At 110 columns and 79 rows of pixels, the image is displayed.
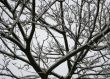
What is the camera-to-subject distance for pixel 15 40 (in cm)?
432

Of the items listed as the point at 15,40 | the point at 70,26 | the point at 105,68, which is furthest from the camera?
the point at 70,26

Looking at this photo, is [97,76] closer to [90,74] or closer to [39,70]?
[90,74]

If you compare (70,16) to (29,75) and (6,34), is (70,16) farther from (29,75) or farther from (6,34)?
(6,34)

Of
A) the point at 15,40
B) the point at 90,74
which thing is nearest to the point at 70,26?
the point at 90,74

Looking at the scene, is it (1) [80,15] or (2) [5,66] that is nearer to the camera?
(1) [80,15]

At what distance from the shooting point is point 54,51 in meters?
7.02

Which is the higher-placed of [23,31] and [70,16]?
[70,16]

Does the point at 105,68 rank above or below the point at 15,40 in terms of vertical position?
below

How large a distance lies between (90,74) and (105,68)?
0.48 meters

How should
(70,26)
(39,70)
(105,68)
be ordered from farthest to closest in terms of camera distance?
(70,26) < (105,68) < (39,70)

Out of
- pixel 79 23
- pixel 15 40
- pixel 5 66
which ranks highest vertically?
pixel 79 23

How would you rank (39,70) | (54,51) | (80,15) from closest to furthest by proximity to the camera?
(39,70) < (80,15) < (54,51)

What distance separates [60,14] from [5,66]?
2.29 metres

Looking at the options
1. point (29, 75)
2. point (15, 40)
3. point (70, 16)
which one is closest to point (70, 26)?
point (70, 16)
